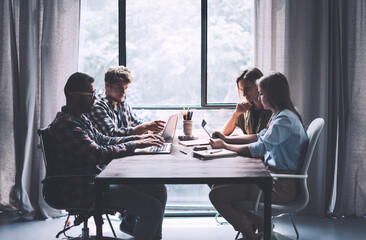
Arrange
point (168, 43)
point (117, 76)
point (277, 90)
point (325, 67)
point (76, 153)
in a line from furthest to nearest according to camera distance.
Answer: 1. point (168, 43)
2. point (325, 67)
3. point (117, 76)
4. point (277, 90)
5. point (76, 153)

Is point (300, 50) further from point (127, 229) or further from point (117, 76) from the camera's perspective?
point (127, 229)

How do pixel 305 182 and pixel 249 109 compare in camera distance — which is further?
pixel 249 109

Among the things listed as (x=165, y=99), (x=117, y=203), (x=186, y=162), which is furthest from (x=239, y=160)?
(x=165, y=99)

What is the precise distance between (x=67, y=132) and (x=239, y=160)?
93 cm

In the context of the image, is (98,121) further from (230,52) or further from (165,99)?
(230,52)

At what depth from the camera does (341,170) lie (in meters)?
3.29

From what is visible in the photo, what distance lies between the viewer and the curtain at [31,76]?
3.21 metres

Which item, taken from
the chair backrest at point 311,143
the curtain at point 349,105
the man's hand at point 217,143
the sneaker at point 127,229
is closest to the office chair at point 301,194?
the chair backrest at point 311,143

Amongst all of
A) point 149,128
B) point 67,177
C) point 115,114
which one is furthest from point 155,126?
point 67,177

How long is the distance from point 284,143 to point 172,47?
160 cm

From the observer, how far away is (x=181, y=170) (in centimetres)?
190

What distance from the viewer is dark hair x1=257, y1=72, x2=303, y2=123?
2.28 m

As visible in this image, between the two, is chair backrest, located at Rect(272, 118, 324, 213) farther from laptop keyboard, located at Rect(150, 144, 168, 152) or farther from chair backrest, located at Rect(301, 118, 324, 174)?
laptop keyboard, located at Rect(150, 144, 168, 152)

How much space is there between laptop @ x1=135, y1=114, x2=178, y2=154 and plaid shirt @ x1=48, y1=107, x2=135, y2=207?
0.11 meters
